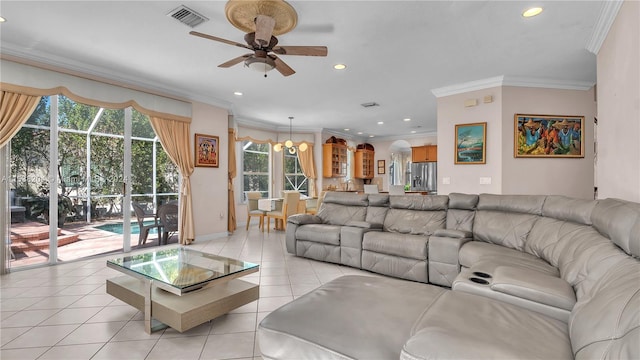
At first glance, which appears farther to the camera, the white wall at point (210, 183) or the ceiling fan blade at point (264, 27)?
the white wall at point (210, 183)

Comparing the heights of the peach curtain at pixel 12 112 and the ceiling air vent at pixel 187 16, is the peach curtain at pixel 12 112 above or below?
below

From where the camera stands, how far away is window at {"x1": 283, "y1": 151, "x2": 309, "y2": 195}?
8492 millimetres

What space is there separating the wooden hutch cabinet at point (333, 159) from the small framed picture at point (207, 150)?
3.77 m

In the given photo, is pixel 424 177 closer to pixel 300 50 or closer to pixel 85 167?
pixel 300 50

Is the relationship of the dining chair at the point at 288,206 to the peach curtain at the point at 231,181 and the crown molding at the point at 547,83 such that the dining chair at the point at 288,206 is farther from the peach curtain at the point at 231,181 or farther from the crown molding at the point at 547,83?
the crown molding at the point at 547,83

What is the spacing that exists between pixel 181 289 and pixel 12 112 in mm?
3406

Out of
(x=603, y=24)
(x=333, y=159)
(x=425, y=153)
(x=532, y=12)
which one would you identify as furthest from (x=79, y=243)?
(x=425, y=153)

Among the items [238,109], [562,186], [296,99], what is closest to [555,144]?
[562,186]

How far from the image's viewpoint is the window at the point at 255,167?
759cm

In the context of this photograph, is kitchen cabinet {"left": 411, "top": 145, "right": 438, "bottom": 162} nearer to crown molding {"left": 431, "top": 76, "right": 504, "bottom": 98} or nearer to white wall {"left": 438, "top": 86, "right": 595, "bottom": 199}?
crown molding {"left": 431, "top": 76, "right": 504, "bottom": 98}

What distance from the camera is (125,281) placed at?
2.55m

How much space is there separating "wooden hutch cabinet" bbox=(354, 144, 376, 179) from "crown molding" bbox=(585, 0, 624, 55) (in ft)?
23.2

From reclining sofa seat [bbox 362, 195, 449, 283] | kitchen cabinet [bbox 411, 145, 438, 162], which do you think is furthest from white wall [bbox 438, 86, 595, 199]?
kitchen cabinet [bbox 411, 145, 438, 162]

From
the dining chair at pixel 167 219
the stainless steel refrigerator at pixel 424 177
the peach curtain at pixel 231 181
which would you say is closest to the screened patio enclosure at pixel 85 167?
the dining chair at pixel 167 219
